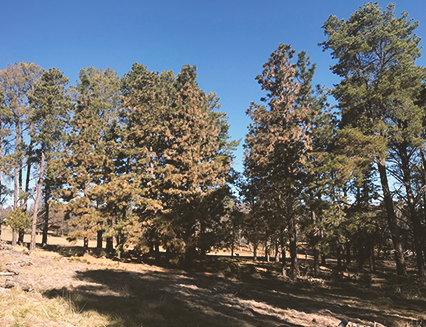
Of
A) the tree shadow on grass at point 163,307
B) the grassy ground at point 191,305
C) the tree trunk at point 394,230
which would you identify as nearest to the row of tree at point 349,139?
the tree trunk at point 394,230

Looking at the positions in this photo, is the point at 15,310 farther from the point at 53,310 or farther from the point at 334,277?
the point at 334,277

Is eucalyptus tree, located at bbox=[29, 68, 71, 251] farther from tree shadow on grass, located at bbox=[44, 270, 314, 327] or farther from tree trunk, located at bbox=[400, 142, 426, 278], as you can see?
tree trunk, located at bbox=[400, 142, 426, 278]

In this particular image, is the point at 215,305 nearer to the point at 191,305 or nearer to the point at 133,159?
the point at 191,305

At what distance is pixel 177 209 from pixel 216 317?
43.5ft

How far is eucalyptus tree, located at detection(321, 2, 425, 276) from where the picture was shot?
14.4 metres

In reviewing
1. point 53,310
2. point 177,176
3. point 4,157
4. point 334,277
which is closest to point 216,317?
point 53,310

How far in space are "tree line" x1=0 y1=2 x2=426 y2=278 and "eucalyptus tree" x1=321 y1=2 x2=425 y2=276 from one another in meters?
0.08

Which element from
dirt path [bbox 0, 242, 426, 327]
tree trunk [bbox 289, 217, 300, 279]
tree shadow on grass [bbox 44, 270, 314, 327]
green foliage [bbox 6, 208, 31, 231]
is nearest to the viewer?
tree shadow on grass [bbox 44, 270, 314, 327]

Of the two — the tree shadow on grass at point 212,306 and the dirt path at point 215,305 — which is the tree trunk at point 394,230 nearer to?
the dirt path at point 215,305

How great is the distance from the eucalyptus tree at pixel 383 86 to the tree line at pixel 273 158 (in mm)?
78

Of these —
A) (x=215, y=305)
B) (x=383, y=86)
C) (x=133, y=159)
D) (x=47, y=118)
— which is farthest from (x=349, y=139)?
(x=47, y=118)

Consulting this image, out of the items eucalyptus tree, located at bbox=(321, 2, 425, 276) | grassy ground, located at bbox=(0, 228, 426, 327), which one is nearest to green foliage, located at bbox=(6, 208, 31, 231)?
grassy ground, located at bbox=(0, 228, 426, 327)

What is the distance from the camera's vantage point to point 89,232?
20.7m

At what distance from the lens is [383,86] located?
1464cm
